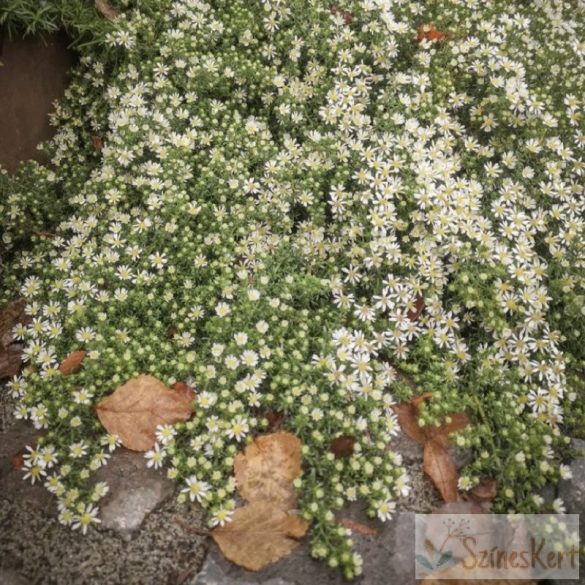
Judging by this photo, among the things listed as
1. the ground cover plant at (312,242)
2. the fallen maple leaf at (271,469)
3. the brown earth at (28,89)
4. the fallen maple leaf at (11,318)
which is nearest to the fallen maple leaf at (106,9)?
the ground cover plant at (312,242)

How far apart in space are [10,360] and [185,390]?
1.28m

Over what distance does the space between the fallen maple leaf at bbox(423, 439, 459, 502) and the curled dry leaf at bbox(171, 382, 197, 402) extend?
59.5 inches

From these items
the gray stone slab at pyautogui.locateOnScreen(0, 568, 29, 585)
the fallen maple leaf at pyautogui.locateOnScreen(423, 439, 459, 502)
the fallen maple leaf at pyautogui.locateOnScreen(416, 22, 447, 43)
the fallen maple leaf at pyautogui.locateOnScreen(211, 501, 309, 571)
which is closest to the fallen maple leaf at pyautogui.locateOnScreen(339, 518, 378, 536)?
the fallen maple leaf at pyautogui.locateOnScreen(211, 501, 309, 571)

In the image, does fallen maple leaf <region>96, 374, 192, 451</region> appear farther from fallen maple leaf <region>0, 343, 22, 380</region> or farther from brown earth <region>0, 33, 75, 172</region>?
brown earth <region>0, 33, 75, 172</region>

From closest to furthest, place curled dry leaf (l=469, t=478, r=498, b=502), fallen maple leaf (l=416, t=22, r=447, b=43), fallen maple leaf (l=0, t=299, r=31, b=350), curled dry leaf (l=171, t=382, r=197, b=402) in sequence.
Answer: curled dry leaf (l=469, t=478, r=498, b=502) → curled dry leaf (l=171, t=382, r=197, b=402) → fallen maple leaf (l=0, t=299, r=31, b=350) → fallen maple leaf (l=416, t=22, r=447, b=43)

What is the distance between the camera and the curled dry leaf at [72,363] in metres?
3.73

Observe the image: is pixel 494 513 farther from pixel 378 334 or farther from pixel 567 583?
pixel 378 334

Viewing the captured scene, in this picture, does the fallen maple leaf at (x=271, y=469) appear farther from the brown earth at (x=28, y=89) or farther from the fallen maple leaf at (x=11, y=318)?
the brown earth at (x=28, y=89)

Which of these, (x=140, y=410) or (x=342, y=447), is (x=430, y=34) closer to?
(x=342, y=447)

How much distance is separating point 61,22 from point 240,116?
154 cm

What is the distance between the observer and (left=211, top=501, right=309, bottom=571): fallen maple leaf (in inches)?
124

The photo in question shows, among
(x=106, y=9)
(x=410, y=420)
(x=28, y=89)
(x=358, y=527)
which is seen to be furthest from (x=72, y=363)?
(x=106, y=9)

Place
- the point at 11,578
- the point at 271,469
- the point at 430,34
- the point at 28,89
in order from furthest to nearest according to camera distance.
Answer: the point at 430,34 < the point at 28,89 < the point at 271,469 < the point at 11,578

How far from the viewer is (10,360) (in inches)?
154
